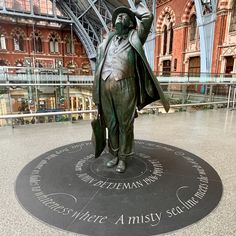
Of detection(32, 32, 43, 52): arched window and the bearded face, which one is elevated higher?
detection(32, 32, 43, 52): arched window

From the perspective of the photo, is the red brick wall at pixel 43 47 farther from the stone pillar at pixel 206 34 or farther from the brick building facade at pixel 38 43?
the stone pillar at pixel 206 34

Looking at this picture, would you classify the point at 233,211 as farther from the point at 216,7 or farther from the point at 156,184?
the point at 216,7

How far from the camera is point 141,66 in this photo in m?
2.41

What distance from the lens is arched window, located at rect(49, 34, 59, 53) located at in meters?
32.8

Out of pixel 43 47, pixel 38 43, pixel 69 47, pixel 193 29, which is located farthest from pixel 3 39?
pixel 193 29

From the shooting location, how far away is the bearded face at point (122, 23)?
7.36 feet

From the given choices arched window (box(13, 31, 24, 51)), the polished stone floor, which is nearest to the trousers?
the polished stone floor

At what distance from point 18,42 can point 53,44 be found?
508 cm

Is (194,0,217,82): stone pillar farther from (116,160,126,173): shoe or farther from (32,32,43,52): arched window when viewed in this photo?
(32,32,43,52): arched window

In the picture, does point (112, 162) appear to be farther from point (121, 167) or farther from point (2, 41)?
point (2, 41)

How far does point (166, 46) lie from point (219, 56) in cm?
681

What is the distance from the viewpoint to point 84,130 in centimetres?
444

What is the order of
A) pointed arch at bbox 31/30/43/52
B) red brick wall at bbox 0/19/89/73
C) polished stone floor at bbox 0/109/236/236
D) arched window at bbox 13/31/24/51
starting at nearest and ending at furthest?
polished stone floor at bbox 0/109/236/236 < red brick wall at bbox 0/19/89/73 < arched window at bbox 13/31/24/51 < pointed arch at bbox 31/30/43/52

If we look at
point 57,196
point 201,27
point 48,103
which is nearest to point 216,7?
point 201,27
